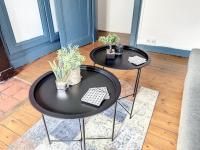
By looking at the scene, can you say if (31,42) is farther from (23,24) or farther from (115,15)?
(115,15)

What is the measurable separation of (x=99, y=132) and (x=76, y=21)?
77.2 inches

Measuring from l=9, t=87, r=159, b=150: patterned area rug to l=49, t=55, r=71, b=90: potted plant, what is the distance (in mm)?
479

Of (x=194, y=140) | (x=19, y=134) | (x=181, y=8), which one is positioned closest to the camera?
(x=194, y=140)

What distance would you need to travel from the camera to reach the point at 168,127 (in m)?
1.46

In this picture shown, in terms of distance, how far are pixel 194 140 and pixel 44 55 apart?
2407 millimetres

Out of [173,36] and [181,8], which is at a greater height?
[181,8]

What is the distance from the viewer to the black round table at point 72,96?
0.95m

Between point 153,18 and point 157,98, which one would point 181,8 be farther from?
point 157,98

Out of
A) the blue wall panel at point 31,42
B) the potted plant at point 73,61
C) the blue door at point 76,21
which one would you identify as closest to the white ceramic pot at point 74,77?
the potted plant at point 73,61

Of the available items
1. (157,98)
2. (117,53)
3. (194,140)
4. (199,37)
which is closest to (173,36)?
(199,37)

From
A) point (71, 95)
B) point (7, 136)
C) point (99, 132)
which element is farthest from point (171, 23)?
point (7, 136)

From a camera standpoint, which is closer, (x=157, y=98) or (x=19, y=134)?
(x=19, y=134)

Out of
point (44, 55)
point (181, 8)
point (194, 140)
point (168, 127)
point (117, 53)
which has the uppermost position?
point (181, 8)

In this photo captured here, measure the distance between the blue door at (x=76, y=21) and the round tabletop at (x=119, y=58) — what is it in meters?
1.12
